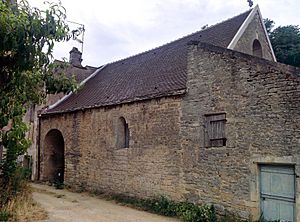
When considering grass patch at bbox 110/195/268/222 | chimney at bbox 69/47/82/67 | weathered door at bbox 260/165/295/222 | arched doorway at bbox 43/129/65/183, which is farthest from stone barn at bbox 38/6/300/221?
chimney at bbox 69/47/82/67

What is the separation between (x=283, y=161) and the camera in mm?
8500

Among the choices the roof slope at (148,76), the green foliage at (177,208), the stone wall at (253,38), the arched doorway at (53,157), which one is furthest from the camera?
the arched doorway at (53,157)

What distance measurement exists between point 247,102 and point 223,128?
1.15 m

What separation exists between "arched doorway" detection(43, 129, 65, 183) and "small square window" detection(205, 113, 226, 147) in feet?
35.4

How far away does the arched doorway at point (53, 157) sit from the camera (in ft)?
62.2

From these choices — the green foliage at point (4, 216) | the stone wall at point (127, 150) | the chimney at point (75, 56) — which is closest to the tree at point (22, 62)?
the green foliage at point (4, 216)

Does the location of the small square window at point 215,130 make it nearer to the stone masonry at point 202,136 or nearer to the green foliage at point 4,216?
the stone masonry at point 202,136

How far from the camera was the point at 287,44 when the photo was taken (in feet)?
74.6

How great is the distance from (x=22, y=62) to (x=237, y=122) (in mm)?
5996

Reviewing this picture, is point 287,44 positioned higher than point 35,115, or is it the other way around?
point 287,44

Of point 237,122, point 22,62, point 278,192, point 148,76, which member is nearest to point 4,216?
point 22,62

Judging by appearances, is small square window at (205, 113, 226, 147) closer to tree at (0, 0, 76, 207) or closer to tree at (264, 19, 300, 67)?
tree at (0, 0, 76, 207)

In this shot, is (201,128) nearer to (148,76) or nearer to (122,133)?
(122,133)

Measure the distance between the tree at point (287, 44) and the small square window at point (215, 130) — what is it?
14415 millimetres
